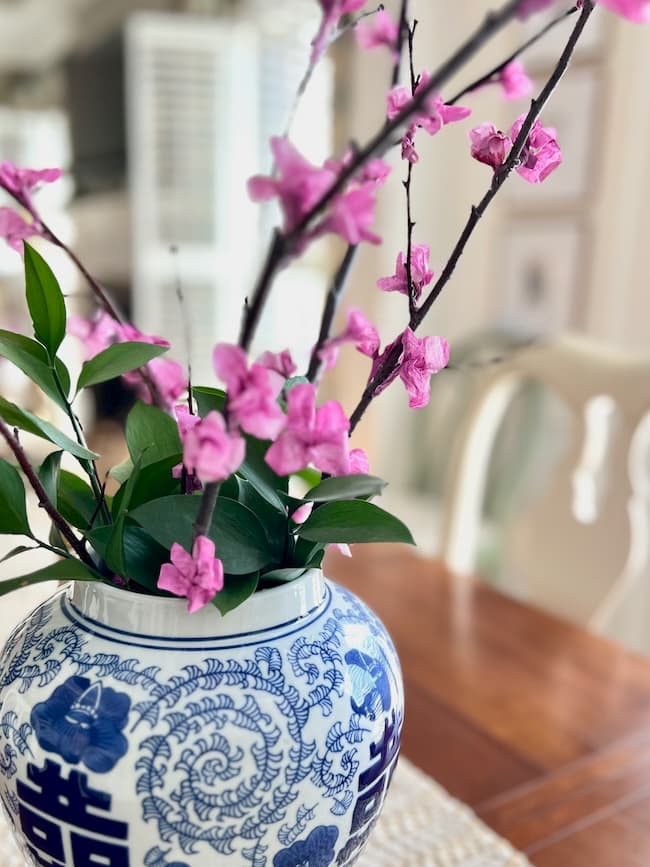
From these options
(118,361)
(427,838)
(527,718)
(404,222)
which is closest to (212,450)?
(118,361)

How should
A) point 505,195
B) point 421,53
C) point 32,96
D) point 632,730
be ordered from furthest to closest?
1. point 32,96
2. point 421,53
3. point 505,195
4. point 632,730

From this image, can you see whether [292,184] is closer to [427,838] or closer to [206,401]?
[206,401]

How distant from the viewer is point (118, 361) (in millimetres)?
388

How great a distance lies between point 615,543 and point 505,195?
56.6 inches

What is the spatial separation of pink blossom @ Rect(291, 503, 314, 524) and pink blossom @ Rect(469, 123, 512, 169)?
0.18 metres

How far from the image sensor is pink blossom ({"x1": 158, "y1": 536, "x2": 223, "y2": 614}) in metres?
0.33

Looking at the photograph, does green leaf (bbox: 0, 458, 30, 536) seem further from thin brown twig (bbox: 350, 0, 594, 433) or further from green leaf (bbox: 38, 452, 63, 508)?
thin brown twig (bbox: 350, 0, 594, 433)

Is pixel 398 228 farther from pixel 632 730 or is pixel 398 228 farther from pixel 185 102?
pixel 632 730

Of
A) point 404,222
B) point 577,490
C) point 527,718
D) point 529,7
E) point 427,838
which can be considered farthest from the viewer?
point 404,222

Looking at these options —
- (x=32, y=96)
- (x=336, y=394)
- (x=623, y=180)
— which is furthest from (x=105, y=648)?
(x=32, y=96)

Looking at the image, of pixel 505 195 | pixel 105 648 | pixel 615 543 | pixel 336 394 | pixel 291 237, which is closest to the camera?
pixel 291 237

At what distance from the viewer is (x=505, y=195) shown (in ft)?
7.53

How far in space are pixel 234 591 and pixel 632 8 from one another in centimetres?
27

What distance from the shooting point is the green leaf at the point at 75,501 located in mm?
419
